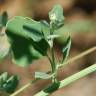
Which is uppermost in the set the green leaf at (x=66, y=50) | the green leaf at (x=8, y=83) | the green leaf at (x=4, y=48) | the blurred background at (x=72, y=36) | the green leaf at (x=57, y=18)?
the green leaf at (x=57, y=18)

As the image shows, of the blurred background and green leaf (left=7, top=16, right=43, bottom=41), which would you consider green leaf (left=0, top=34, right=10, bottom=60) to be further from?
the blurred background

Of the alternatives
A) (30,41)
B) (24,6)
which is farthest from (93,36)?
(30,41)

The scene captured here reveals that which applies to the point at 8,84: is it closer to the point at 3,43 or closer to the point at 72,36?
the point at 3,43

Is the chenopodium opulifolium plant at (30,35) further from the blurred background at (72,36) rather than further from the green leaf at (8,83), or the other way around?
the blurred background at (72,36)

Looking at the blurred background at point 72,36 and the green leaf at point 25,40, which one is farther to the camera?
the blurred background at point 72,36

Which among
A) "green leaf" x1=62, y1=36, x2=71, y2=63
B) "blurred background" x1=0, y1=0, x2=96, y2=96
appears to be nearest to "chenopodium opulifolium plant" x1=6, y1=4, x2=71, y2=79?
"green leaf" x1=62, y1=36, x2=71, y2=63

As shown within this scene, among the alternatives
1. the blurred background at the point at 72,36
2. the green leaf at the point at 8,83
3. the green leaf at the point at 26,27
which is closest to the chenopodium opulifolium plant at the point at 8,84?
the green leaf at the point at 8,83

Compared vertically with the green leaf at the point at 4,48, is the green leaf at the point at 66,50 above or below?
below
